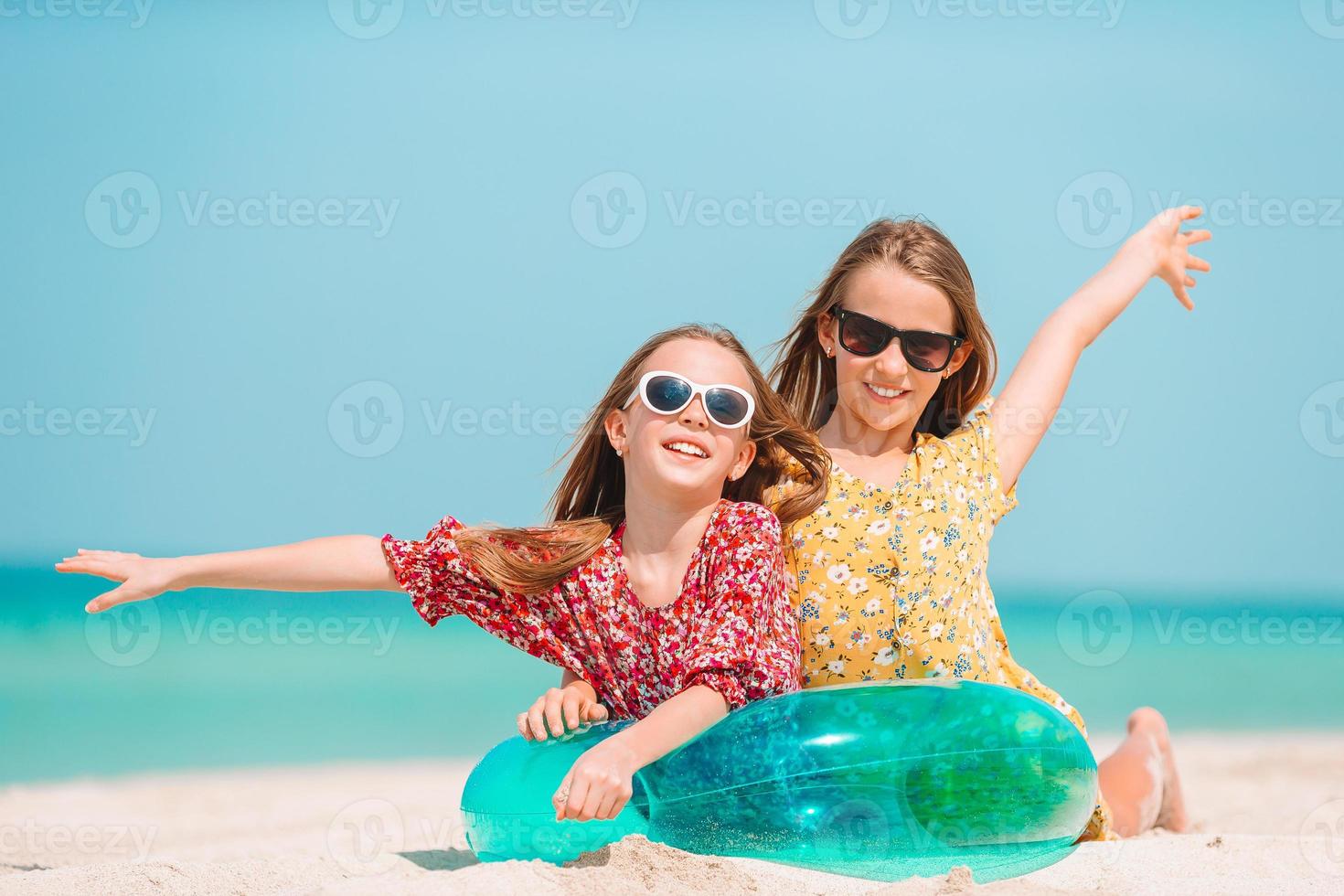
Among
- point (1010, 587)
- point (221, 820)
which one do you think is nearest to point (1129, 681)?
point (221, 820)

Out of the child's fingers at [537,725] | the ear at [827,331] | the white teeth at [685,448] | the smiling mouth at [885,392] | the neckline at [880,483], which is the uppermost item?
the ear at [827,331]

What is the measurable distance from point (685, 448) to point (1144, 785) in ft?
Result: 8.75

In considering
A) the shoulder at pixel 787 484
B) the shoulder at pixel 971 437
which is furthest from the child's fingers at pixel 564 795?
the shoulder at pixel 971 437

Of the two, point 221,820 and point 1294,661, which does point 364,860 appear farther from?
point 1294,661

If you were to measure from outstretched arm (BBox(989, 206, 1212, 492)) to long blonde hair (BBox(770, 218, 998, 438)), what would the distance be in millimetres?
126

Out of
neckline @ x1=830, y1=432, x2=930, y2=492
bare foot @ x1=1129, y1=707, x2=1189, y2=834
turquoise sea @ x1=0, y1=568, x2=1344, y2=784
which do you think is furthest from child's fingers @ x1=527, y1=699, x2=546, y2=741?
turquoise sea @ x1=0, y1=568, x2=1344, y2=784

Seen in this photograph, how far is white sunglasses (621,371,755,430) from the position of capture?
3.41 metres

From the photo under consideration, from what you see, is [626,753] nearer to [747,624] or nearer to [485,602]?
[747,624]

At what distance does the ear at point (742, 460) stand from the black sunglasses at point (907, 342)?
458 millimetres

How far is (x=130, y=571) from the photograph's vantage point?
3.17 meters

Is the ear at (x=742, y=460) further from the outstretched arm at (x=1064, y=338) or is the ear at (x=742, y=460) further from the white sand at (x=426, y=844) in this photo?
the white sand at (x=426, y=844)

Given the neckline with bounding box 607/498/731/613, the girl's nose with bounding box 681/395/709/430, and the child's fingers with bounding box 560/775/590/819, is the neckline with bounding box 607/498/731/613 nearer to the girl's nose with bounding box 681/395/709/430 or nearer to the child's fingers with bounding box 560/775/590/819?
the girl's nose with bounding box 681/395/709/430

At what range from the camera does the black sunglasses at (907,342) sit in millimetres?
3738

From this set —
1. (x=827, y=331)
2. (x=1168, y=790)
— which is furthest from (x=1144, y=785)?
(x=827, y=331)
